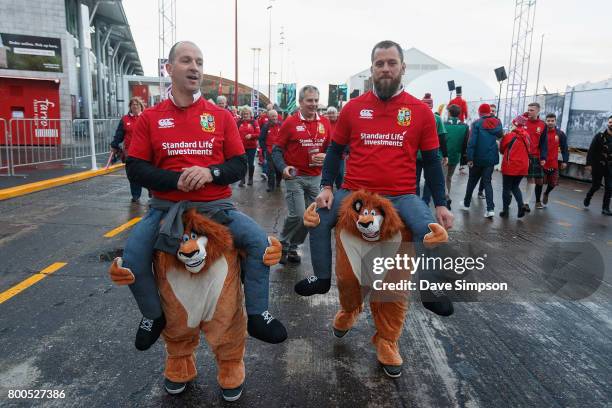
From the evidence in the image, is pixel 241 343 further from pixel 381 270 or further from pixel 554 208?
pixel 554 208

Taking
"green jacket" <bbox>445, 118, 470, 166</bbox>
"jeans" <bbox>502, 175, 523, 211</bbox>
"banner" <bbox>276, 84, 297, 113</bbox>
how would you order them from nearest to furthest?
1. "jeans" <bbox>502, 175, 523, 211</bbox>
2. "green jacket" <bbox>445, 118, 470, 166</bbox>
3. "banner" <bbox>276, 84, 297, 113</bbox>

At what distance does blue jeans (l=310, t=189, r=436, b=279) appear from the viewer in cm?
291

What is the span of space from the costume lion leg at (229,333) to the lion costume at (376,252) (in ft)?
2.34

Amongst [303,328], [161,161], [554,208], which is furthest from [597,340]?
[554,208]

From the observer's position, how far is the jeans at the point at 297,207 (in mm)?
5512

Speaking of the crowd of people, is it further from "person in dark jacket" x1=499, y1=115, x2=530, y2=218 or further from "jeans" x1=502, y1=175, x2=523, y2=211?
"jeans" x1=502, y1=175, x2=523, y2=211

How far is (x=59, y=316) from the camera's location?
3.77m

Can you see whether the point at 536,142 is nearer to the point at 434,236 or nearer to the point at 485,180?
the point at 485,180

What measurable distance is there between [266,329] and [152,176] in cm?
107

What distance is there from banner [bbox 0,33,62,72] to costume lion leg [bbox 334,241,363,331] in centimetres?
1947

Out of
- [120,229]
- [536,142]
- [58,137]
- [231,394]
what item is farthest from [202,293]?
[58,137]

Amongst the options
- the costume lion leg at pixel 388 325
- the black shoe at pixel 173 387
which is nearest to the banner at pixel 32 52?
the black shoe at pixel 173 387

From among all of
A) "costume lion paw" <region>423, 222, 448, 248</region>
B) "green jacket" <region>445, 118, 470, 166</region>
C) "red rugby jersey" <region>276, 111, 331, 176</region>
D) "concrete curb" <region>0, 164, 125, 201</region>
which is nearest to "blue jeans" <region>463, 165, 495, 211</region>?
"green jacket" <region>445, 118, 470, 166</region>

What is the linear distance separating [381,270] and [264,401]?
3.53 feet
